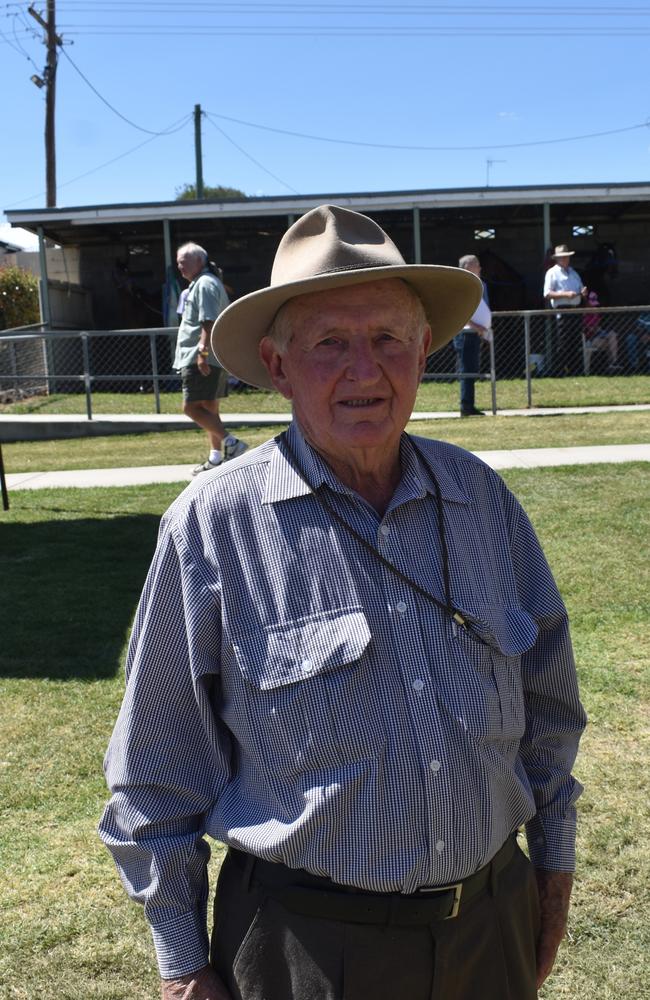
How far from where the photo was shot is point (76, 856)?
343 centimetres

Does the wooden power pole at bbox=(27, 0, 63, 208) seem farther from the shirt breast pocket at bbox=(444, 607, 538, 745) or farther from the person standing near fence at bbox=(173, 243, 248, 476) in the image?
the shirt breast pocket at bbox=(444, 607, 538, 745)

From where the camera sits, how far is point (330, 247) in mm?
1904

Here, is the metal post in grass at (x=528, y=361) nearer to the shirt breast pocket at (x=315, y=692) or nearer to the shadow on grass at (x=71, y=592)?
the shadow on grass at (x=71, y=592)

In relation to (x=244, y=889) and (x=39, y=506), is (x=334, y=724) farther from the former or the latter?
(x=39, y=506)

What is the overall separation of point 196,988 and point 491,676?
0.76m

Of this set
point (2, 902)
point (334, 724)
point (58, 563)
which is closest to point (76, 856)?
point (2, 902)

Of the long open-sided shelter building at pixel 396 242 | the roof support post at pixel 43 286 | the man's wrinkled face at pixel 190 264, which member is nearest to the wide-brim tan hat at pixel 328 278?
the man's wrinkled face at pixel 190 264

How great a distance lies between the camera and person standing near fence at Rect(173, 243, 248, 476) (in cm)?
920

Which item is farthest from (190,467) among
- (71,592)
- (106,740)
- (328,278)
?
(328,278)

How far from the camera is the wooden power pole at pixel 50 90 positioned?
31703 millimetres

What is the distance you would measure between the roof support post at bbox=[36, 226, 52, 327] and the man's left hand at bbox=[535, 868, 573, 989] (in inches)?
722

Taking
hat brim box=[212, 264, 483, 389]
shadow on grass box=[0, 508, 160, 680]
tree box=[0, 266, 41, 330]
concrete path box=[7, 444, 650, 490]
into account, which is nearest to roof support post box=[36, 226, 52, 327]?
tree box=[0, 266, 41, 330]

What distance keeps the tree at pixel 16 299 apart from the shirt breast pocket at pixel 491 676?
22.2 meters

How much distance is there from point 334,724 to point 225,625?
0.25 metres
